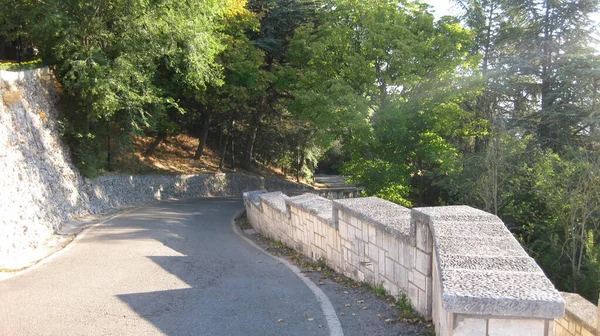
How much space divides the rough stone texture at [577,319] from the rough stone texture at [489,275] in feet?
9.21

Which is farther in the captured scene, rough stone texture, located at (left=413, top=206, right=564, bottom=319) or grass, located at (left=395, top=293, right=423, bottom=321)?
grass, located at (left=395, top=293, right=423, bottom=321)

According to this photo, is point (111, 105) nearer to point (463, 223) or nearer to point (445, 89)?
point (445, 89)

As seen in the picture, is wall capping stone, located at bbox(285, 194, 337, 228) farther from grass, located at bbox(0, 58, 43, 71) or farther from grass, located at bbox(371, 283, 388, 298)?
grass, located at bbox(0, 58, 43, 71)

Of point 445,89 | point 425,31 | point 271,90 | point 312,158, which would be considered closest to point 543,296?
point 445,89

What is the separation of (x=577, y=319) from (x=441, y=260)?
4.28 m

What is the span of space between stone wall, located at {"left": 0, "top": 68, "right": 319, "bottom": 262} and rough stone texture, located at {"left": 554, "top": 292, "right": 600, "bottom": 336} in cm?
959

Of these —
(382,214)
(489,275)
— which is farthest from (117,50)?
(489,275)

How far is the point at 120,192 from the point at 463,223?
1894cm

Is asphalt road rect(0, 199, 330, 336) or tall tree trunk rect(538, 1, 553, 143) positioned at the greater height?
tall tree trunk rect(538, 1, 553, 143)

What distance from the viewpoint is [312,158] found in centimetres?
3900

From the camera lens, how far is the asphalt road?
5492mm

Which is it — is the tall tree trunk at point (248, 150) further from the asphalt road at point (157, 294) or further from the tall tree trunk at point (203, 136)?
the asphalt road at point (157, 294)

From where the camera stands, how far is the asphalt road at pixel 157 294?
5492 mm

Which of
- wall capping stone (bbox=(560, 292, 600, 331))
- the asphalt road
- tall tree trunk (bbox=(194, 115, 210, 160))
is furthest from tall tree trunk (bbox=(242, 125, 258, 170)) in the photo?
wall capping stone (bbox=(560, 292, 600, 331))
